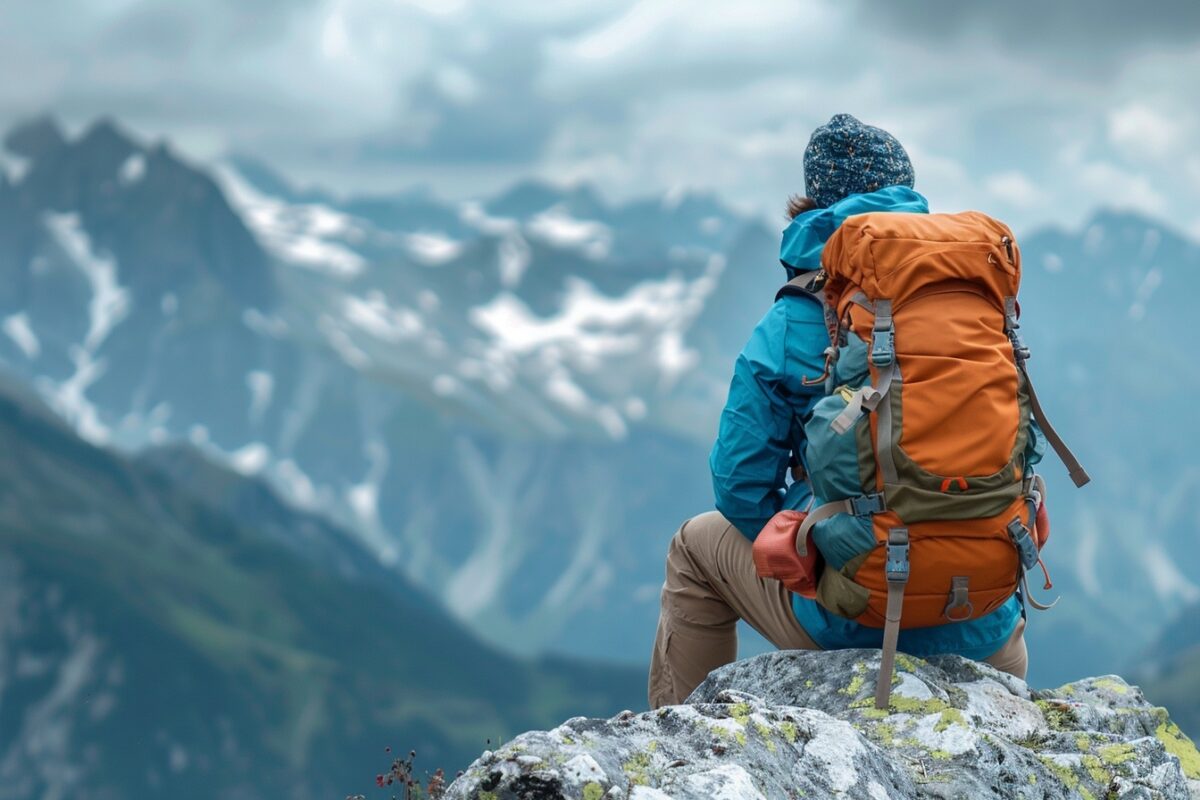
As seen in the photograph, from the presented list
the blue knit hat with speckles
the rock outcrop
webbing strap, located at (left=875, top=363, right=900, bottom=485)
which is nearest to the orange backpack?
webbing strap, located at (left=875, top=363, right=900, bottom=485)

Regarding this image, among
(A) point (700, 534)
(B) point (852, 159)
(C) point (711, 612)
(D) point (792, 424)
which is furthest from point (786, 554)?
(B) point (852, 159)

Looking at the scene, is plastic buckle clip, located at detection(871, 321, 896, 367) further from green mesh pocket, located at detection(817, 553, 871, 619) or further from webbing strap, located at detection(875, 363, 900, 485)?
green mesh pocket, located at detection(817, 553, 871, 619)

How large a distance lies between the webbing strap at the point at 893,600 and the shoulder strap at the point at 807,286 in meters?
1.71

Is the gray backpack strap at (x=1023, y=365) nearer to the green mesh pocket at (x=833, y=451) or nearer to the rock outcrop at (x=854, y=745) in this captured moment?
the green mesh pocket at (x=833, y=451)

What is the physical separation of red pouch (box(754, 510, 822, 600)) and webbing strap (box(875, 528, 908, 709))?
0.51 metres

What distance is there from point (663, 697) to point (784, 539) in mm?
2859

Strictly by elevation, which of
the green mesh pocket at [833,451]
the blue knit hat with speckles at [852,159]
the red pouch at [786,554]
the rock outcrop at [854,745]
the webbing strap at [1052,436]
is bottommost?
the rock outcrop at [854,745]

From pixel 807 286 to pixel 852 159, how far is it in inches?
45.4

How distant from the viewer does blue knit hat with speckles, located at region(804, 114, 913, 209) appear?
9.52 metres

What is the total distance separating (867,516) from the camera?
8.11m

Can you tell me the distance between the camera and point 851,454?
805cm

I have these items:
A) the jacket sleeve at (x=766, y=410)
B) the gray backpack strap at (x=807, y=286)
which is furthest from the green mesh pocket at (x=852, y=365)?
the gray backpack strap at (x=807, y=286)

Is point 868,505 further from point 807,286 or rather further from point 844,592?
point 807,286

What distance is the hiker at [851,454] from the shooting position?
8070 millimetres
